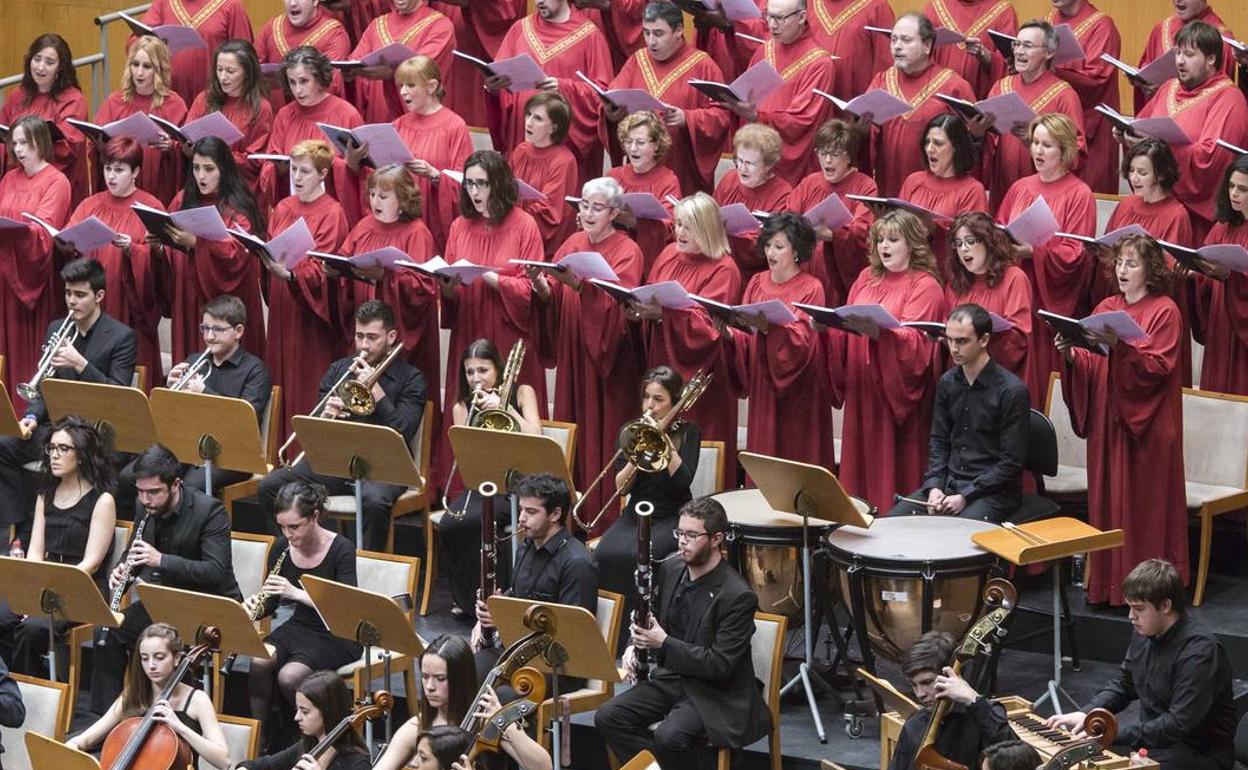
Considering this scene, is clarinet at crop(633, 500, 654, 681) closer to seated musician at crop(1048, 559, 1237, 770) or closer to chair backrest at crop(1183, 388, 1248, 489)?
seated musician at crop(1048, 559, 1237, 770)

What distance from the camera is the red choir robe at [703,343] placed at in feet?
27.0

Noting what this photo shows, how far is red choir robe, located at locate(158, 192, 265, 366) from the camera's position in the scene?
9.21 meters

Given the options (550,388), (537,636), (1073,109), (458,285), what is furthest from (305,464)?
(1073,109)

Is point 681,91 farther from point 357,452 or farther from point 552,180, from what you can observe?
point 357,452

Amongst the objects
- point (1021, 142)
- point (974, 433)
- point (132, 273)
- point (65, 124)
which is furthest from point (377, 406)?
point (65, 124)

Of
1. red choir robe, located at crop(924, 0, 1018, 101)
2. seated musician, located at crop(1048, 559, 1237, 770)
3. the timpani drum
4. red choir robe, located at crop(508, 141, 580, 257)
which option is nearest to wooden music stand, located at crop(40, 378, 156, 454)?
red choir robe, located at crop(508, 141, 580, 257)

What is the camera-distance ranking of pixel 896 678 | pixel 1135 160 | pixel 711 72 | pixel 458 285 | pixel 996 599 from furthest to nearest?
pixel 711 72 < pixel 458 285 < pixel 1135 160 < pixel 896 678 < pixel 996 599

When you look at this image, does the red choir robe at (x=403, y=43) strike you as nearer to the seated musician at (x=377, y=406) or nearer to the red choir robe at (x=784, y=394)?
the seated musician at (x=377, y=406)

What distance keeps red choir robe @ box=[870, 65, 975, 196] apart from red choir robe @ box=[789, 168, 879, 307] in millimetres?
303

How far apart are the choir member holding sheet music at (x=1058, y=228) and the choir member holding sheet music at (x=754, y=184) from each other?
1.02 metres

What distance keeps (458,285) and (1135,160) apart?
269 cm

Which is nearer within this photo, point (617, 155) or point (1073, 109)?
point (1073, 109)

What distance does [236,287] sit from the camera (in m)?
9.30

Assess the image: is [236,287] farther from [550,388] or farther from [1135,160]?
[1135,160]
